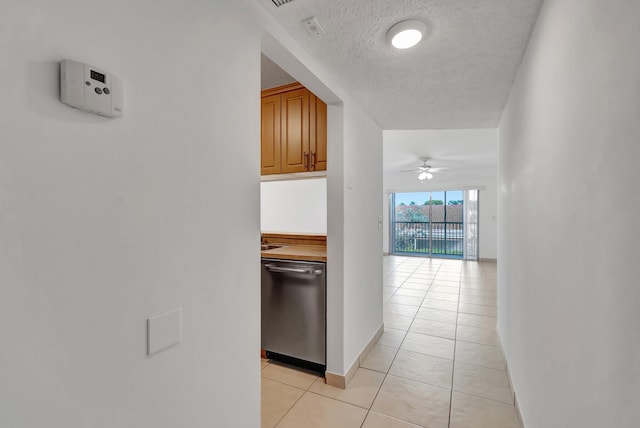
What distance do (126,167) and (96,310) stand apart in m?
0.37

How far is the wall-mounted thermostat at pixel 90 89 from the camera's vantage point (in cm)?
67

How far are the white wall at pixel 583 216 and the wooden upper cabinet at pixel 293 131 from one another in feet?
4.70

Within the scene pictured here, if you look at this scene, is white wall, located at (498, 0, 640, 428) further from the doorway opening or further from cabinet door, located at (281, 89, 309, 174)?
the doorway opening

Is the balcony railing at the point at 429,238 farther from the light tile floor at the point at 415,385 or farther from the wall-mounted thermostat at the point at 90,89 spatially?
the wall-mounted thermostat at the point at 90,89

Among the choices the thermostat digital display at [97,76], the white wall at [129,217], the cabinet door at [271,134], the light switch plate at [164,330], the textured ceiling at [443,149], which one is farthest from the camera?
the textured ceiling at [443,149]

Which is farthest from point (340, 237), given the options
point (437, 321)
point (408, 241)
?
point (408, 241)

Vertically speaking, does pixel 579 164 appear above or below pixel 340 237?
above

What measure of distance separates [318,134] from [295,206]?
1.05m

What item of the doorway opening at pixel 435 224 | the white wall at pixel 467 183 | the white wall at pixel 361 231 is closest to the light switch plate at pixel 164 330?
the white wall at pixel 361 231

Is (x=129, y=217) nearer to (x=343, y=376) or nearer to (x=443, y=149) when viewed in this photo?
(x=343, y=376)

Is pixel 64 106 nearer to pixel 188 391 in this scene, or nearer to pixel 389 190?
pixel 188 391

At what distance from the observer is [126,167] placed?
2.68 feet

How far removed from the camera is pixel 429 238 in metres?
9.20

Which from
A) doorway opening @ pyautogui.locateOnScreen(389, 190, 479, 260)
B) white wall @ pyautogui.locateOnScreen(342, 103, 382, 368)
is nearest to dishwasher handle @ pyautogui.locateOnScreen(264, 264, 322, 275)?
white wall @ pyautogui.locateOnScreen(342, 103, 382, 368)
